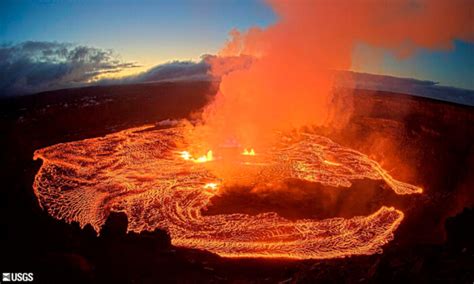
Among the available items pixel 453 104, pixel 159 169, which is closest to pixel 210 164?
pixel 159 169

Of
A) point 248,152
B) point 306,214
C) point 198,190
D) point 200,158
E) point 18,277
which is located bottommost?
point 18,277

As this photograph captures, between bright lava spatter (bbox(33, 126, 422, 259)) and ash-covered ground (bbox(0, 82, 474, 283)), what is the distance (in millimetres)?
663

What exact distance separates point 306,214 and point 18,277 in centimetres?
1138

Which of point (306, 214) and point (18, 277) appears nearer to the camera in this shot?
point (18, 277)

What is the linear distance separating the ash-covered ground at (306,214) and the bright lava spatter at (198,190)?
2.17 ft

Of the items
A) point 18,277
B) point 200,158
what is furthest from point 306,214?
point 18,277

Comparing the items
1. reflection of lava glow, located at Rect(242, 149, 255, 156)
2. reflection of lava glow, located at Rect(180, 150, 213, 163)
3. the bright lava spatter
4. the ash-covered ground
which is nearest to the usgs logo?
the ash-covered ground

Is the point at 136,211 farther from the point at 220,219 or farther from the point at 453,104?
the point at 453,104

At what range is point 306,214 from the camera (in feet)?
51.6

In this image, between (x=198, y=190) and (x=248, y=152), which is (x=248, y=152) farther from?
(x=198, y=190)

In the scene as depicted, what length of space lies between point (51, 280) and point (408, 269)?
1048cm

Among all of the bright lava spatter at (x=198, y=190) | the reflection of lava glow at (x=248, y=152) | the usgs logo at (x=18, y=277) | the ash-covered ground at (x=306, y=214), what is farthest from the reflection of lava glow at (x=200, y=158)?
the usgs logo at (x=18, y=277)

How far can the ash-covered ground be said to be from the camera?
10.3m

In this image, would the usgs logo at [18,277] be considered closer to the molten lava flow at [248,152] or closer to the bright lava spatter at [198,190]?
the bright lava spatter at [198,190]
